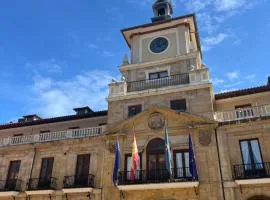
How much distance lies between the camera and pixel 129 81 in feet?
85.5

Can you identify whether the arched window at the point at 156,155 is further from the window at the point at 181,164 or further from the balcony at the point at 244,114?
the balcony at the point at 244,114

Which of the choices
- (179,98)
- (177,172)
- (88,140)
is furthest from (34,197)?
(179,98)

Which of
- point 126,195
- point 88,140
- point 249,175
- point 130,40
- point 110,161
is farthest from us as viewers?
point 130,40

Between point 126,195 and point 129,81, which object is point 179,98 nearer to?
point 129,81

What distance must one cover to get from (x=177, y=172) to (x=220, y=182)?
2.71 meters

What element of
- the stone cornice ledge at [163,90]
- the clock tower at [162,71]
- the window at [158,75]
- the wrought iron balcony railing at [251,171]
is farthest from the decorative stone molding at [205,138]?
the window at [158,75]

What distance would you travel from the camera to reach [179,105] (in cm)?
2272

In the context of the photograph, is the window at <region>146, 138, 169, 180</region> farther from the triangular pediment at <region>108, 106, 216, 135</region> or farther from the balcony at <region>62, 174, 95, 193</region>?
the balcony at <region>62, 174, 95, 193</region>

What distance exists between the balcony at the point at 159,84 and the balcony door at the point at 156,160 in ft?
13.8

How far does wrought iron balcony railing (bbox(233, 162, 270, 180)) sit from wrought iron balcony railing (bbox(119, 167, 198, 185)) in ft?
8.65

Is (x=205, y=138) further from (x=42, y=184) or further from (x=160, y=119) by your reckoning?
(x=42, y=184)

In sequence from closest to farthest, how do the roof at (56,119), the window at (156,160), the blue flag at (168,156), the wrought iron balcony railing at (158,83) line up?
the blue flag at (168,156)
the window at (156,160)
the wrought iron balcony railing at (158,83)
the roof at (56,119)

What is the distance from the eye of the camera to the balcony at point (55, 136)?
24.2 m

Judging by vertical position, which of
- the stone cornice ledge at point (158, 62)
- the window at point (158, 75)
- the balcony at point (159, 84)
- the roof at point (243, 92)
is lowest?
the roof at point (243, 92)
